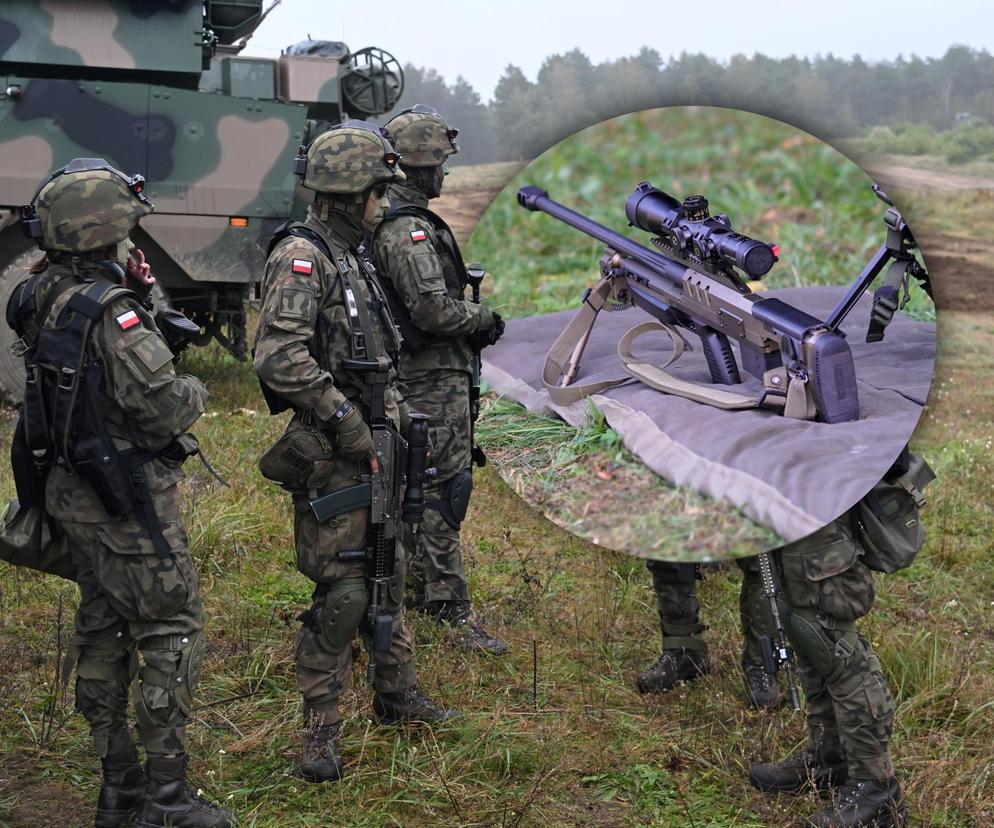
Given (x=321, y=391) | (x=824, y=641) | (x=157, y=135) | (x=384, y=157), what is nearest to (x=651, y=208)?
(x=384, y=157)

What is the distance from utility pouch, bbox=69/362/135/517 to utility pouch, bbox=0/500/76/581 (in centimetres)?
29

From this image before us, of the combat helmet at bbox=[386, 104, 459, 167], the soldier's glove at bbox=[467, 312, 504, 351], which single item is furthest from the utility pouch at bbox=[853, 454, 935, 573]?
the combat helmet at bbox=[386, 104, 459, 167]

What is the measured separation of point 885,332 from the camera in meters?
2.80

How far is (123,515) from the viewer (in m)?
3.34

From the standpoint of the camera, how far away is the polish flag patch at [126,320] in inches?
127

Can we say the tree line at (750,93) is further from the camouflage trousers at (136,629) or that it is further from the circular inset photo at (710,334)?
the camouflage trousers at (136,629)

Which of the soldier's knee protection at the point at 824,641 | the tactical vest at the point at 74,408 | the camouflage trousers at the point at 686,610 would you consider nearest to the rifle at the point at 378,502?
the tactical vest at the point at 74,408

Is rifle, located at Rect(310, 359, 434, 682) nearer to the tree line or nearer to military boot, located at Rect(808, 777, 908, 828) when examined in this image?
the tree line

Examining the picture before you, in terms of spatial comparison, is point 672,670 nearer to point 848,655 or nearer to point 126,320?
point 848,655

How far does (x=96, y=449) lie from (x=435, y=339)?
191cm

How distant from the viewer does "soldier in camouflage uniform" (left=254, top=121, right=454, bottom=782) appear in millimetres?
3670

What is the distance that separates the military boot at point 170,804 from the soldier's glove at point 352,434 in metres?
1.05

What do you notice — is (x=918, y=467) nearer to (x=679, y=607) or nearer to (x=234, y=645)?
(x=679, y=607)

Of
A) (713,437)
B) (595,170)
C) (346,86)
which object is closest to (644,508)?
(713,437)
